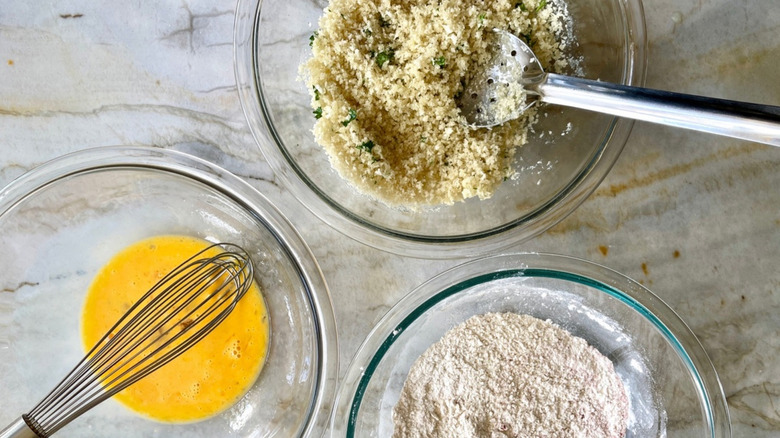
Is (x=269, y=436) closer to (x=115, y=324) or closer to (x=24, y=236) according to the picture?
(x=115, y=324)

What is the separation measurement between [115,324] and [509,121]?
101 cm

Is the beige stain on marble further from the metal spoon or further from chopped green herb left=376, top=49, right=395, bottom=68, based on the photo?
chopped green herb left=376, top=49, right=395, bottom=68

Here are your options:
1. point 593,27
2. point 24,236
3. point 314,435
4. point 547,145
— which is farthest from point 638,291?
point 24,236

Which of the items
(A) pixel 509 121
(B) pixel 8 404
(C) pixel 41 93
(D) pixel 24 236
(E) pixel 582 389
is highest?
(A) pixel 509 121

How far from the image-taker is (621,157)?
137 cm

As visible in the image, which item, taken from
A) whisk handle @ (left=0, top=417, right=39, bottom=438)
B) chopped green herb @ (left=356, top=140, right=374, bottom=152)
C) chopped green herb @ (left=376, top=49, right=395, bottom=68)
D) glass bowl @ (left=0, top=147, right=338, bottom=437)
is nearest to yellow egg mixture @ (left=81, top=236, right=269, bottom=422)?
glass bowl @ (left=0, top=147, right=338, bottom=437)

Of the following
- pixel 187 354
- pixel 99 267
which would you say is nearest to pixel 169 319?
pixel 187 354

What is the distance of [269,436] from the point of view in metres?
1.44

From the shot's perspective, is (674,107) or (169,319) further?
(169,319)

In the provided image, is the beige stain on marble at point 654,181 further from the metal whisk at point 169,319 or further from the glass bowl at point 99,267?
the metal whisk at point 169,319

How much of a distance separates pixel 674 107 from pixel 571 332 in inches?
22.7

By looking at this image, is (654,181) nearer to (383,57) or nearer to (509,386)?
(509,386)

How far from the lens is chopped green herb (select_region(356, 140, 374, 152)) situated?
45.8 inches

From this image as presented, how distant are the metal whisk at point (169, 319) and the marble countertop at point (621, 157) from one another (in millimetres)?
215
